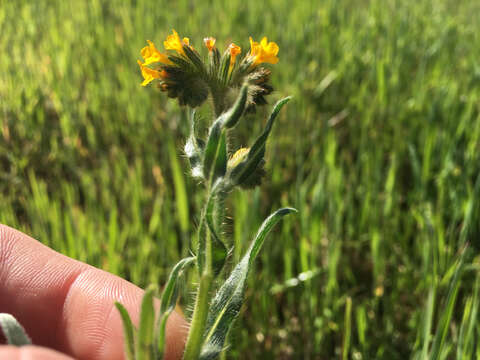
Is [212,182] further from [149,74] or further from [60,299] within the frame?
[60,299]

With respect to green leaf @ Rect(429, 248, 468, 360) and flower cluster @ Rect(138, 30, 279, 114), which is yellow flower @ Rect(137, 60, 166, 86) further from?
green leaf @ Rect(429, 248, 468, 360)

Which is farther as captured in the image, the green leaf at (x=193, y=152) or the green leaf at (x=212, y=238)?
the green leaf at (x=193, y=152)

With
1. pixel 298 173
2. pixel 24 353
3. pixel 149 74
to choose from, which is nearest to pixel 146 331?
→ pixel 24 353

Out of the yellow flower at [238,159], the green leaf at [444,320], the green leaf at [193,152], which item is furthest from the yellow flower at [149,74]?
the green leaf at [444,320]

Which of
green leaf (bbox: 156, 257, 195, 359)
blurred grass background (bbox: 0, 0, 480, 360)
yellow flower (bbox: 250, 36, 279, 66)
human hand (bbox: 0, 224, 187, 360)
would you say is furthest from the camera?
blurred grass background (bbox: 0, 0, 480, 360)

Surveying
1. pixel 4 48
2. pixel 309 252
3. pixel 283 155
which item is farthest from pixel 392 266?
pixel 4 48

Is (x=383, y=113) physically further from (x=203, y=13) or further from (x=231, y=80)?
(x=203, y=13)

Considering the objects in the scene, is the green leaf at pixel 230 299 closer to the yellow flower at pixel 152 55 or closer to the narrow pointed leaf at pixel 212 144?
the narrow pointed leaf at pixel 212 144

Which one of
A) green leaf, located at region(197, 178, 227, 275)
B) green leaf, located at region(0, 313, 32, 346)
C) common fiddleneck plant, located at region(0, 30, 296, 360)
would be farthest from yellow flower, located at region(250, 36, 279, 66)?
green leaf, located at region(0, 313, 32, 346)
